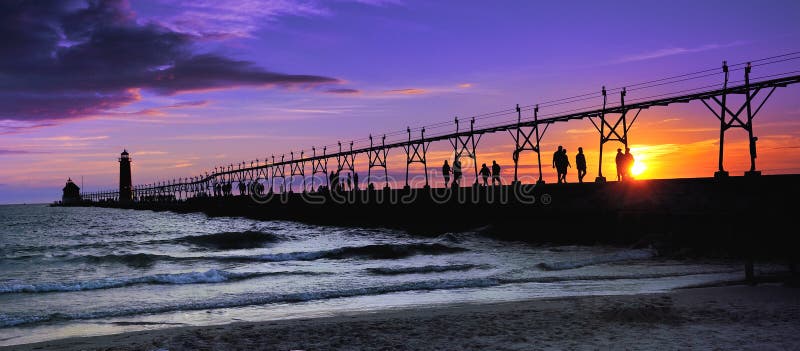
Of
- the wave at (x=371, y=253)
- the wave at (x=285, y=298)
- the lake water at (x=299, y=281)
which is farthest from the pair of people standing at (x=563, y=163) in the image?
the wave at (x=285, y=298)

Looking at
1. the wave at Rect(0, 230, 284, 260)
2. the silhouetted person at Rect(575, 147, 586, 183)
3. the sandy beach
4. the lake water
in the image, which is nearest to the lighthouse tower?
the wave at Rect(0, 230, 284, 260)

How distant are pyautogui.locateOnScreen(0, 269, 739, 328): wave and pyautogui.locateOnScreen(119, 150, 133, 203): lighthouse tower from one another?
159m

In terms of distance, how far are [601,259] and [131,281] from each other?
44.6ft

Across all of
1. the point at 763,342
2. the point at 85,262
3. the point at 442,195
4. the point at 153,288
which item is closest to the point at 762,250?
the point at 763,342

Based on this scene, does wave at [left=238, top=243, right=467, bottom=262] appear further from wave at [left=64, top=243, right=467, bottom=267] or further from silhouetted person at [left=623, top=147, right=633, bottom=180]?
silhouetted person at [left=623, top=147, right=633, bottom=180]

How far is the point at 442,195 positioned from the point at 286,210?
28162 millimetres

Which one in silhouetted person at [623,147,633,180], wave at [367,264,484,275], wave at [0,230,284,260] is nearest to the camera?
wave at [367,264,484,275]

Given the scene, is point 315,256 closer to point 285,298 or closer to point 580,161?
point 285,298

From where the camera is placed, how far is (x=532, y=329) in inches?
329

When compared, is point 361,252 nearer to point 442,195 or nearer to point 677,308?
point 442,195

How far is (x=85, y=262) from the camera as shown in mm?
23094

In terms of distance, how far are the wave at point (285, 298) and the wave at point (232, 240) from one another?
61.7 ft

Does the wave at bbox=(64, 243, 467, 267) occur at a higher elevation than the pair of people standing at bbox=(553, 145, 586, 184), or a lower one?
lower

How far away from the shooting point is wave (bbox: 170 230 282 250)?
32.5 metres
